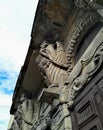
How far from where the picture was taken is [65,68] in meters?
3.63

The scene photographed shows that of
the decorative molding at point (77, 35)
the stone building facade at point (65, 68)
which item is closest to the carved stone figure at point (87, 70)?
the stone building facade at point (65, 68)

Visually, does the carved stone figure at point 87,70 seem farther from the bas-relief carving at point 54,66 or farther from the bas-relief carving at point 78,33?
the bas-relief carving at point 78,33

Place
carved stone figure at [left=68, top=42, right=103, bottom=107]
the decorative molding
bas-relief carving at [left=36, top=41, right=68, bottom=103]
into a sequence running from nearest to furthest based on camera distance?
1. carved stone figure at [left=68, top=42, right=103, bottom=107]
2. the decorative molding
3. bas-relief carving at [left=36, top=41, right=68, bottom=103]

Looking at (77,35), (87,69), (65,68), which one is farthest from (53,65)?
(87,69)

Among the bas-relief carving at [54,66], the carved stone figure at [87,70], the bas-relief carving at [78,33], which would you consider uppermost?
the bas-relief carving at [78,33]

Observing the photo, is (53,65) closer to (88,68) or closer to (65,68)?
(65,68)

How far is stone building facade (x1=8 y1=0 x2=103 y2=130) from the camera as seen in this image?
7.73 feet

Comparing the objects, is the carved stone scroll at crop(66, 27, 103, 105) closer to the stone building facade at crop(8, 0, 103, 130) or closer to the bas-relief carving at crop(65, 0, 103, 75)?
the stone building facade at crop(8, 0, 103, 130)

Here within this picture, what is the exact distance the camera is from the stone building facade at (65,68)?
2.36 meters

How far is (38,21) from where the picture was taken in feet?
13.3

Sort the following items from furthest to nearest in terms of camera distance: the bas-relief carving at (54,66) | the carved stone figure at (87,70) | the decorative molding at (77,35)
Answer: the bas-relief carving at (54,66) → the decorative molding at (77,35) → the carved stone figure at (87,70)

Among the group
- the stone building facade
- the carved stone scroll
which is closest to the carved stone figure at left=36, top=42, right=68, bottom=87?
the stone building facade

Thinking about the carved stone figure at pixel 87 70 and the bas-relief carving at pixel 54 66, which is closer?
the carved stone figure at pixel 87 70

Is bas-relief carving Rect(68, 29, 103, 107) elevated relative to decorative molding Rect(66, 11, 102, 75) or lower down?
lower down
